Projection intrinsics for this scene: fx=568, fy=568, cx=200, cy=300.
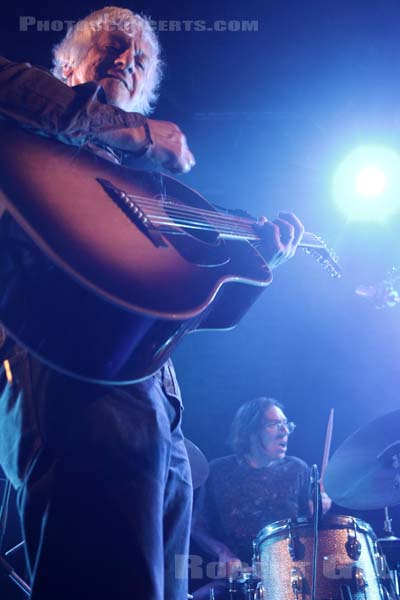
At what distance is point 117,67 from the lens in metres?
2.17

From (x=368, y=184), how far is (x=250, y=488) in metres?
3.34

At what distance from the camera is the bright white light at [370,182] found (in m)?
5.86

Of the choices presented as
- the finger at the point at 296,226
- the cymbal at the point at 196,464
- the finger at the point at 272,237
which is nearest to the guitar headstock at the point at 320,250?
the finger at the point at 296,226

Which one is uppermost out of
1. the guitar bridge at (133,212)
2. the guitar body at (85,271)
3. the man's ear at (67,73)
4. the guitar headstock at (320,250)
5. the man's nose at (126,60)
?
the man's ear at (67,73)

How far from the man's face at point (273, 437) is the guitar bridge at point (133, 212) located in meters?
4.31

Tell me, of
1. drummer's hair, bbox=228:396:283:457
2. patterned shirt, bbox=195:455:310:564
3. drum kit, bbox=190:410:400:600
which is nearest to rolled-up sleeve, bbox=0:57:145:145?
drum kit, bbox=190:410:400:600

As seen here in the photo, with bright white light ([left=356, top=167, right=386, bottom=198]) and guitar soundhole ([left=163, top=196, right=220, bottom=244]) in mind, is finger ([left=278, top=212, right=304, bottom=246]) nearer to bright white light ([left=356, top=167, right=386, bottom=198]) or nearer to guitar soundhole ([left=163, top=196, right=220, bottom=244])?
guitar soundhole ([left=163, top=196, right=220, bottom=244])

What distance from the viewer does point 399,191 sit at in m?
6.00

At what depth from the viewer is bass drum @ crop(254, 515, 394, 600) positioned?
137 inches

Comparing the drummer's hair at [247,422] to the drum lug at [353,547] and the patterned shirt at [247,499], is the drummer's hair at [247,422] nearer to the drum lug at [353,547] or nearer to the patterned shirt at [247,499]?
the patterned shirt at [247,499]

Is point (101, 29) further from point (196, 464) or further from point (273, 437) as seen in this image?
point (273, 437)

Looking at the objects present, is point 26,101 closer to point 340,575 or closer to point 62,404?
point 62,404

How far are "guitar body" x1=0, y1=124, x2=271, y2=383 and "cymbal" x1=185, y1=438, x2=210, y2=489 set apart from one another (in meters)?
3.12

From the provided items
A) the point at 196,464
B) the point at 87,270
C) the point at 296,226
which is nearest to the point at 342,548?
the point at 196,464
